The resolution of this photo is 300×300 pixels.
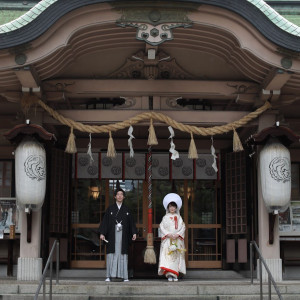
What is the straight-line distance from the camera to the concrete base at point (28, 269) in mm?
10049

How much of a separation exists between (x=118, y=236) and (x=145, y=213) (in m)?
1.99

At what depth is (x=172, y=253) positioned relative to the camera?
1041 cm

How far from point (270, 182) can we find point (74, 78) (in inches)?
152

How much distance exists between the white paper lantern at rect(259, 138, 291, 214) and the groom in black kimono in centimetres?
235

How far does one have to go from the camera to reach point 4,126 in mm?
12344

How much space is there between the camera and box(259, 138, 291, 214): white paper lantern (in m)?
10.1

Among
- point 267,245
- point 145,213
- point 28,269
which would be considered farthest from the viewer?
point 145,213

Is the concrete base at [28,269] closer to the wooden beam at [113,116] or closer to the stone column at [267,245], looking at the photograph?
the wooden beam at [113,116]

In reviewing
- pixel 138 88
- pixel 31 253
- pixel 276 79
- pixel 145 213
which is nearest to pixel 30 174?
pixel 31 253

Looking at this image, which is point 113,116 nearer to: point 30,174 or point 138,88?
point 138,88

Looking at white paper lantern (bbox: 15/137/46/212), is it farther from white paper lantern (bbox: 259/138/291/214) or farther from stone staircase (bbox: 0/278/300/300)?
white paper lantern (bbox: 259/138/291/214)

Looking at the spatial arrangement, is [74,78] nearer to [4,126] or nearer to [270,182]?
[4,126]

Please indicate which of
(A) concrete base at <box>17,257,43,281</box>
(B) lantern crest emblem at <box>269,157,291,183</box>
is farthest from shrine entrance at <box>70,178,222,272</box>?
(B) lantern crest emblem at <box>269,157,291,183</box>

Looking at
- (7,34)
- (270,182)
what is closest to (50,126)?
(7,34)
